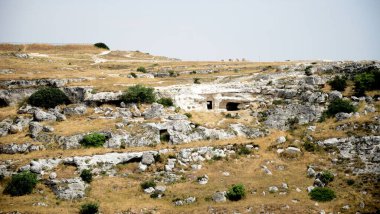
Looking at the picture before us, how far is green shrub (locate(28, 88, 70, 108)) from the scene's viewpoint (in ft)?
158

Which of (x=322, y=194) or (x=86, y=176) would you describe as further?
(x=86, y=176)

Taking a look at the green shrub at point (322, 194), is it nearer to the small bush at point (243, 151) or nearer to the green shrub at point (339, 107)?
the small bush at point (243, 151)

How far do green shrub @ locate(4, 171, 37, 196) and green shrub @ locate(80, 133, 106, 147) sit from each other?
7504mm

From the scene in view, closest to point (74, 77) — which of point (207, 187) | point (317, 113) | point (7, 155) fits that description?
point (7, 155)

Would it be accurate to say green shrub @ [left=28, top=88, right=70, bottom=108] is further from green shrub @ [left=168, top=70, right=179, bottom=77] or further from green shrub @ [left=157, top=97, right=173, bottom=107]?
green shrub @ [left=168, top=70, right=179, bottom=77]

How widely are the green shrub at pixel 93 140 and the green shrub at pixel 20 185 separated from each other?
750 centimetres

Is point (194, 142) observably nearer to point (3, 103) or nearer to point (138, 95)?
point (138, 95)

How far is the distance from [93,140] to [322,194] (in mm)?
24486

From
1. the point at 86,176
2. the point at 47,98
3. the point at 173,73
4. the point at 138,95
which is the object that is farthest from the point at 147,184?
the point at 173,73

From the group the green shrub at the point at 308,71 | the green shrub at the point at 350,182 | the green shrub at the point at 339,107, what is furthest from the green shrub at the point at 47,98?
the green shrub at the point at 308,71

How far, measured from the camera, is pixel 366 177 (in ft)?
115

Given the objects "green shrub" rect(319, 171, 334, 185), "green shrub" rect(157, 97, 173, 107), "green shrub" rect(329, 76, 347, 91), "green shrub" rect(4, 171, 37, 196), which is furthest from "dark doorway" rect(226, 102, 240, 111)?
"green shrub" rect(4, 171, 37, 196)

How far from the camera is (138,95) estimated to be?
4938 cm

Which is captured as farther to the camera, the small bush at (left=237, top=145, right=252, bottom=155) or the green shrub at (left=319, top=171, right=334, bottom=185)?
the small bush at (left=237, top=145, right=252, bottom=155)
